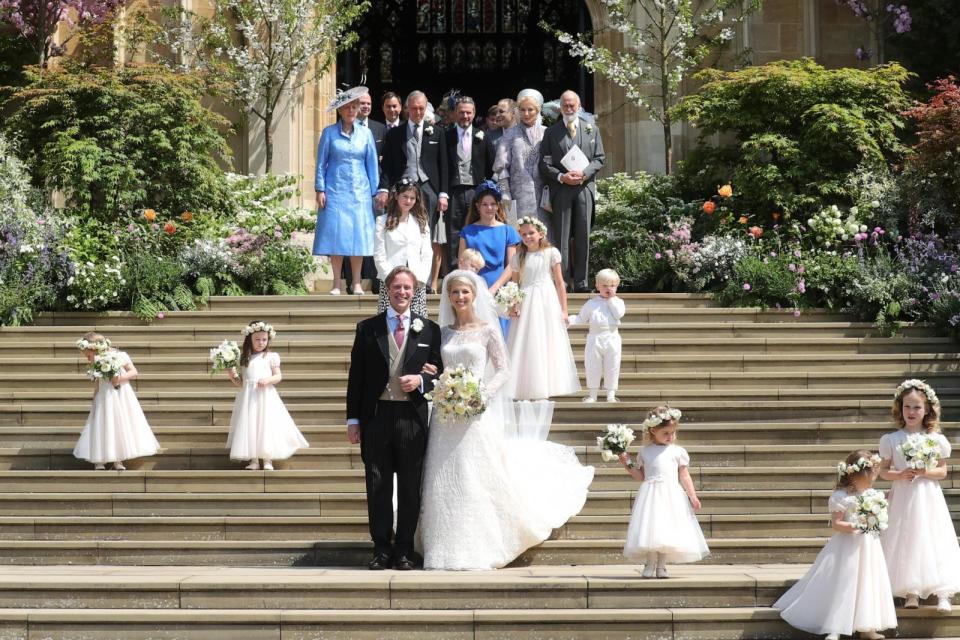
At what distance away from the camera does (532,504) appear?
962 cm

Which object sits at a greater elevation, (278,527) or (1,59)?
(1,59)

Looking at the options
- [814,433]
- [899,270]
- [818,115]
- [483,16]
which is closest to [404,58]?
[483,16]

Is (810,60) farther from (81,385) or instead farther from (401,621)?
(401,621)

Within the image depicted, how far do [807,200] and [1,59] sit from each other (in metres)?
11.2

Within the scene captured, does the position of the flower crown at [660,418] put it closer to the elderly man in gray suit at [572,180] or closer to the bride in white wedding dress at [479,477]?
the bride in white wedding dress at [479,477]

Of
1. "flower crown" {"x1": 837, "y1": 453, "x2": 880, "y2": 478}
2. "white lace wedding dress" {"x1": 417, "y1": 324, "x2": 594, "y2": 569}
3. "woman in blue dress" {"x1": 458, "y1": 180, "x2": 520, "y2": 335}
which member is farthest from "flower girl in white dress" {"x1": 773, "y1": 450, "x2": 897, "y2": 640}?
"woman in blue dress" {"x1": 458, "y1": 180, "x2": 520, "y2": 335}

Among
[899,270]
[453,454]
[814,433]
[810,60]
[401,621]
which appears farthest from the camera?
[810,60]

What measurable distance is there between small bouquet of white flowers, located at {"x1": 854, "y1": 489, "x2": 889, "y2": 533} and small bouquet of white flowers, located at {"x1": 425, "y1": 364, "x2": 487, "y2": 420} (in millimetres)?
2400

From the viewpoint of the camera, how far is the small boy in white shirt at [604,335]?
11789 mm

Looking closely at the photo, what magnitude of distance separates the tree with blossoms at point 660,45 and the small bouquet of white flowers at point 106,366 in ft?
33.1

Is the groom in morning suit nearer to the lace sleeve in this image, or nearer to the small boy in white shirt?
the lace sleeve

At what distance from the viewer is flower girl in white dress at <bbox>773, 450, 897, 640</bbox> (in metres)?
8.11

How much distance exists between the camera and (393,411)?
9336mm

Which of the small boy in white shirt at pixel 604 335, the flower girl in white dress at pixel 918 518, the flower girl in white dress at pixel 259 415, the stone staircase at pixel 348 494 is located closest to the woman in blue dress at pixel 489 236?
the small boy in white shirt at pixel 604 335
